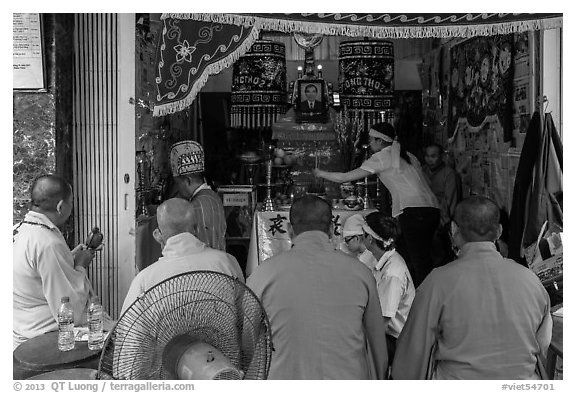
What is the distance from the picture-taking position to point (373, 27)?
147 inches

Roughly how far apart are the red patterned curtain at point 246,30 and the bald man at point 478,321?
1.35 metres

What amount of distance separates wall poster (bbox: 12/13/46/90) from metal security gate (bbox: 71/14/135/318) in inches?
11.2

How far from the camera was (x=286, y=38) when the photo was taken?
8.62 metres

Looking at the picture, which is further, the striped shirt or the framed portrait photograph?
the framed portrait photograph

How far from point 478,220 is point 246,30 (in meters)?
1.72

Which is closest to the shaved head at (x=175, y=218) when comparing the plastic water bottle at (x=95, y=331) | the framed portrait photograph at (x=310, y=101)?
the plastic water bottle at (x=95, y=331)

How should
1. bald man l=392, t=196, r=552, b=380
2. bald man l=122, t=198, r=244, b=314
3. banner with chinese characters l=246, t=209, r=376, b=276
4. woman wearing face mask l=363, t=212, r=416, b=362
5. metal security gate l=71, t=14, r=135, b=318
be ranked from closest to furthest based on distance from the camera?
1. bald man l=392, t=196, r=552, b=380
2. bald man l=122, t=198, r=244, b=314
3. woman wearing face mask l=363, t=212, r=416, b=362
4. metal security gate l=71, t=14, r=135, b=318
5. banner with chinese characters l=246, t=209, r=376, b=276

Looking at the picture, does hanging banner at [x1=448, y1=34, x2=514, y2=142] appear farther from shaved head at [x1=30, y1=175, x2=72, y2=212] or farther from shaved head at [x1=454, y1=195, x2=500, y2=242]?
shaved head at [x1=30, y1=175, x2=72, y2=212]

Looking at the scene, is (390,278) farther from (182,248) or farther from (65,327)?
(65,327)

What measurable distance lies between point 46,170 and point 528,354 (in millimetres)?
2876

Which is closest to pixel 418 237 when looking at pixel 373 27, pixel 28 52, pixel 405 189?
pixel 405 189

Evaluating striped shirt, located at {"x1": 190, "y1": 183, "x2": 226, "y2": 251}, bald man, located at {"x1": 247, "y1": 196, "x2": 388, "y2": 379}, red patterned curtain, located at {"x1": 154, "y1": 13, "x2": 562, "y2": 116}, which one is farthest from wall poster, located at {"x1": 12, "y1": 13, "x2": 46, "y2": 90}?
bald man, located at {"x1": 247, "y1": 196, "x2": 388, "y2": 379}

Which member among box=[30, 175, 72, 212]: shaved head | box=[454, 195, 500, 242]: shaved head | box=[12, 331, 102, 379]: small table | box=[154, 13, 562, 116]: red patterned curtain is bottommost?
box=[12, 331, 102, 379]: small table

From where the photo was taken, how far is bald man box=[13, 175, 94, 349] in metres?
3.25
